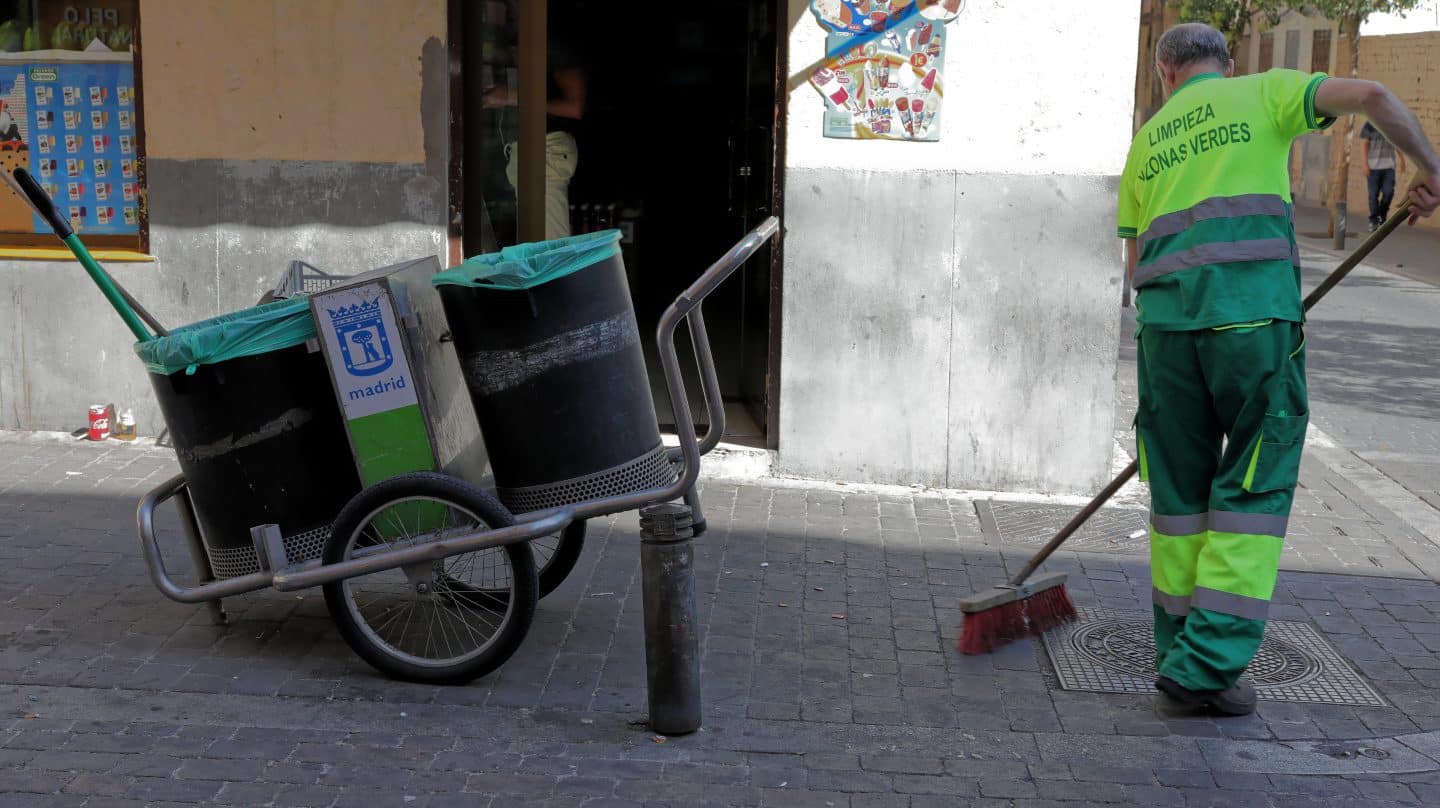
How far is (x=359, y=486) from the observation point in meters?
4.73

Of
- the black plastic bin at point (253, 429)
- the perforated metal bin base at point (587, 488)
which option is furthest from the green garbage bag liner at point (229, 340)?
the perforated metal bin base at point (587, 488)

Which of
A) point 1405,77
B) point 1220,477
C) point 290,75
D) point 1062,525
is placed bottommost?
point 1062,525

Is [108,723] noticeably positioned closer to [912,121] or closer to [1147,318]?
[1147,318]

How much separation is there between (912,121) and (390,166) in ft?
8.26

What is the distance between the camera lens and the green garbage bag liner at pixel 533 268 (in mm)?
4445

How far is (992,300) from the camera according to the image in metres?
7.08

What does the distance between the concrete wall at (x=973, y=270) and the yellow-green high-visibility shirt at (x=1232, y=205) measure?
2450 millimetres

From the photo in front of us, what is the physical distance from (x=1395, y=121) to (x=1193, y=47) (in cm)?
77

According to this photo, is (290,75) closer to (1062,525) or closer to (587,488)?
(587,488)

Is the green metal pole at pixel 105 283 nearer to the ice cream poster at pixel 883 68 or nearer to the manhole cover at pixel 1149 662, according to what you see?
the manhole cover at pixel 1149 662

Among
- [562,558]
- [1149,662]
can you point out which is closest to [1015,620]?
[1149,662]

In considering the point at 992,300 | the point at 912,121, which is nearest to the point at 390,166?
the point at 912,121

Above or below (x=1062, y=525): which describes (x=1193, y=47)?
above

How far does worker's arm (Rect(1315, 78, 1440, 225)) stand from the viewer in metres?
4.05
